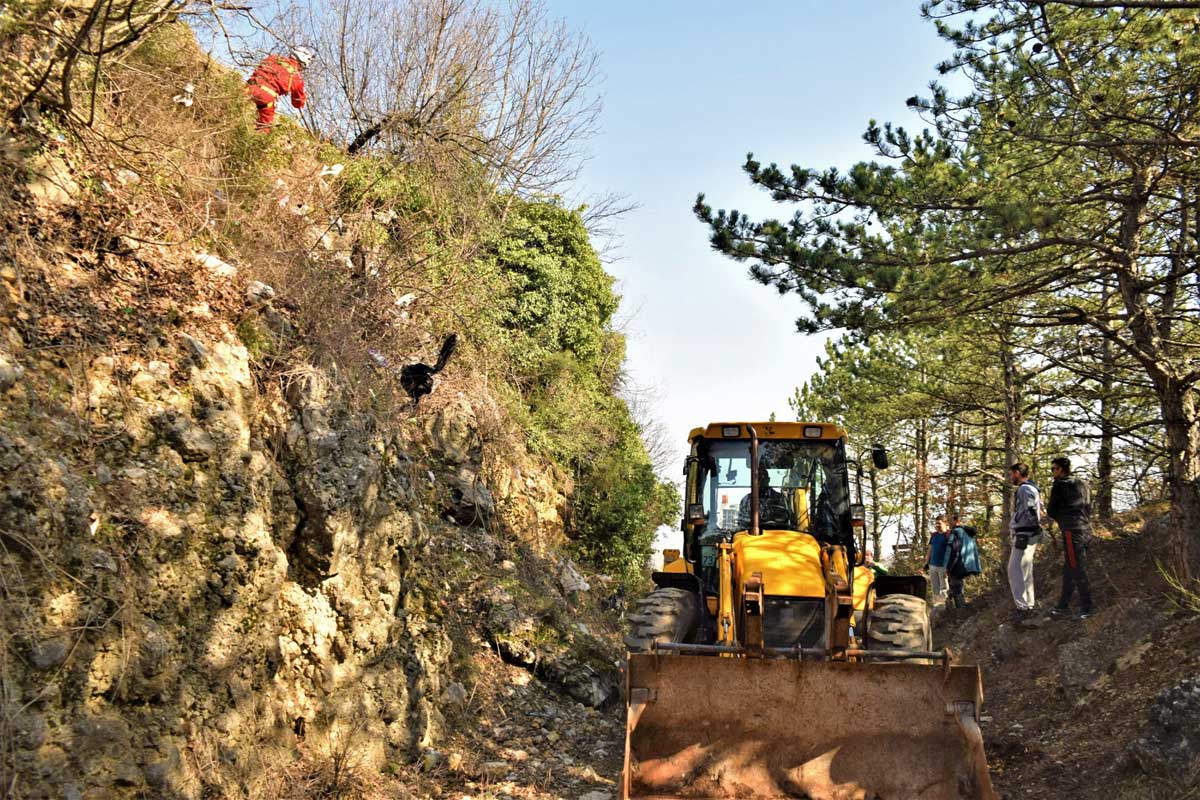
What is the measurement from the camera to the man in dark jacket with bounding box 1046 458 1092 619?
9.92 meters

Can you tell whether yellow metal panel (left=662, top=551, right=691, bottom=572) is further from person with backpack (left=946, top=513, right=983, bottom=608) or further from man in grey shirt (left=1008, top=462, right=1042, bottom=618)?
person with backpack (left=946, top=513, right=983, bottom=608)

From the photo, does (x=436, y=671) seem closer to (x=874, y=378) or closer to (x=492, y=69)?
(x=492, y=69)

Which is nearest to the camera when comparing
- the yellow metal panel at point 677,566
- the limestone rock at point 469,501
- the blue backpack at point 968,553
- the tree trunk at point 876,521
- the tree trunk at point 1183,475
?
the yellow metal panel at point 677,566

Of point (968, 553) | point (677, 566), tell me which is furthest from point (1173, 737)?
point (968, 553)

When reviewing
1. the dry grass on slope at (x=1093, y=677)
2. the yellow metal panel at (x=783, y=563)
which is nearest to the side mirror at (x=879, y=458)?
the yellow metal panel at (x=783, y=563)

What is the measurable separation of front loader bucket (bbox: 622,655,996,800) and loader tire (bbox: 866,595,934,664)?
866mm

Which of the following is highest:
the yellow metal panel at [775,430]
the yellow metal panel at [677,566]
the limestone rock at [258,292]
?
the limestone rock at [258,292]

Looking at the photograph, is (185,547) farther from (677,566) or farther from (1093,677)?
(1093,677)

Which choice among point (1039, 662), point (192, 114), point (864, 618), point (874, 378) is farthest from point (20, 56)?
point (874, 378)

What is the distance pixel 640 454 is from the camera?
57.8 feet

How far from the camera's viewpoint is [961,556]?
14.0 m

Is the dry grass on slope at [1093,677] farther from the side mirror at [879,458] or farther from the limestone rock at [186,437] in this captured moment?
the limestone rock at [186,437]

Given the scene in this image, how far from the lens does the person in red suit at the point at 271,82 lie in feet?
→ 32.3

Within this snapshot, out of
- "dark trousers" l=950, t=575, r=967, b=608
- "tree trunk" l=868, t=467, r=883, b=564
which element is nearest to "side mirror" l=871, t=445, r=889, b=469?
"dark trousers" l=950, t=575, r=967, b=608
